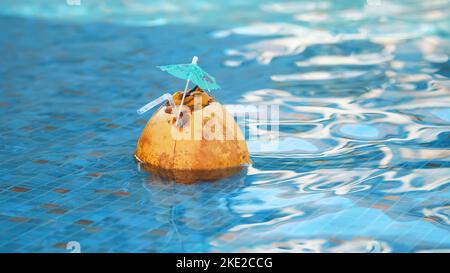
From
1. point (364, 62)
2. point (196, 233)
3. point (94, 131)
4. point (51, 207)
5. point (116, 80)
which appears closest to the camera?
point (196, 233)

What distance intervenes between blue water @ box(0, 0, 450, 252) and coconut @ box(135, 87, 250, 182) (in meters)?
0.12

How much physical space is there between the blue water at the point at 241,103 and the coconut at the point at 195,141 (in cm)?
12

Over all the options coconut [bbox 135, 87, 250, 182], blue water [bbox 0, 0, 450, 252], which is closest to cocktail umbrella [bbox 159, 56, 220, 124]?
coconut [bbox 135, 87, 250, 182]

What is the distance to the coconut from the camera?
593 cm

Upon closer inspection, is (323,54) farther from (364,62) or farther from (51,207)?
(51,207)

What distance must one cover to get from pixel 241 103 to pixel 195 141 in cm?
202

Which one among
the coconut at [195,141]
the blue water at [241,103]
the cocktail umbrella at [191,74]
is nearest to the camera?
the blue water at [241,103]

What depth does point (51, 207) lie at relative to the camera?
5.57 meters

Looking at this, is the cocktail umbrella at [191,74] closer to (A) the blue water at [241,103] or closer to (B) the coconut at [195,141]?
(B) the coconut at [195,141]

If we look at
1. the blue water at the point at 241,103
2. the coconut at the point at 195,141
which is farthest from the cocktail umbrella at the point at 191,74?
the blue water at the point at 241,103

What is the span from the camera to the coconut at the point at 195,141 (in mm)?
5934

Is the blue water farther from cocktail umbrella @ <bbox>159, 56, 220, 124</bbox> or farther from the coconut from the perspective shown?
cocktail umbrella @ <bbox>159, 56, 220, 124</bbox>
